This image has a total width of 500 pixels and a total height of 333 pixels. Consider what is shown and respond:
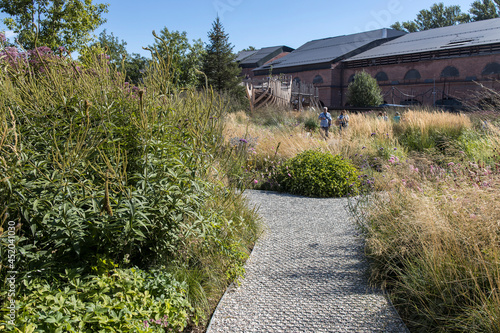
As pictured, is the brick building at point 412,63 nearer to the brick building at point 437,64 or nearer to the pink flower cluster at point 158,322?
the brick building at point 437,64

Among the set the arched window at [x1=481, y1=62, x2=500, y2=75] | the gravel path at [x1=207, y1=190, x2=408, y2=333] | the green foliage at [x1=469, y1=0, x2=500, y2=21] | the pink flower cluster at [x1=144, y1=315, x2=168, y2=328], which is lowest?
the gravel path at [x1=207, y1=190, x2=408, y2=333]

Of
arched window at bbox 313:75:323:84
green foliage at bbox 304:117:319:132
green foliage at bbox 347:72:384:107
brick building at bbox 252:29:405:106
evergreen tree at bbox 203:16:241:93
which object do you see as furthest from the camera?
arched window at bbox 313:75:323:84

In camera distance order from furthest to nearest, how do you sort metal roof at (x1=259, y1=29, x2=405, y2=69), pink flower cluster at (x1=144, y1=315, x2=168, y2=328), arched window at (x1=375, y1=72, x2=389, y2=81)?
metal roof at (x1=259, y1=29, x2=405, y2=69), arched window at (x1=375, y1=72, x2=389, y2=81), pink flower cluster at (x1=144, y1=315, x2=168, y2=328)

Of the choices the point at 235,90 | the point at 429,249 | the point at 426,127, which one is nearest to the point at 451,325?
the point at 429,249

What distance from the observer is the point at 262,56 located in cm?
5422

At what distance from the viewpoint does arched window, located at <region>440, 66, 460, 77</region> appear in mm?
31391

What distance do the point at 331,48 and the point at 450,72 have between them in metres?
16.6

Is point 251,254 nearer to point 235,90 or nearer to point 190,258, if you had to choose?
point 190,258

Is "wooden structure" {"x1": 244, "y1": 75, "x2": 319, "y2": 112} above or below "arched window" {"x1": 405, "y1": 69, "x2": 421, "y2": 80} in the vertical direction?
below

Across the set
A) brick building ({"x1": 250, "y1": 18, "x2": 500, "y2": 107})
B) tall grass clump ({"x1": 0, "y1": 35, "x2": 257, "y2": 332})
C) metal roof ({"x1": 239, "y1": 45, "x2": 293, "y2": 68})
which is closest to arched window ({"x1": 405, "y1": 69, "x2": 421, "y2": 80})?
brick building ({"x1": 250, "y1": 18, "x2": 500, "y2": 107})

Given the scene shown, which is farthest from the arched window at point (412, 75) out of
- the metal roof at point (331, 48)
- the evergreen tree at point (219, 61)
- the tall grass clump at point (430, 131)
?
the tall grass clump at point (430, 131)

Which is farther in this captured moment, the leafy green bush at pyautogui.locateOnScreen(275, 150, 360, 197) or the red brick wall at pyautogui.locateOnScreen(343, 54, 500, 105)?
the red brick wall at pyautogui.locateOnScreen(343, 54, 500, 105)

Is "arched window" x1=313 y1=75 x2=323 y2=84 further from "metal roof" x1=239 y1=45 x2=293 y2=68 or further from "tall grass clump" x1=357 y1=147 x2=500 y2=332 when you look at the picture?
"tall grass clump" x1=357 y1=147 x2=500 y2=332

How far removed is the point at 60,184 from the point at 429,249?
9.25 ft
